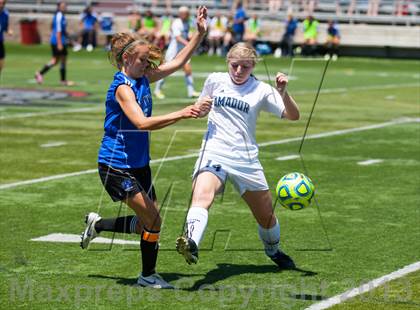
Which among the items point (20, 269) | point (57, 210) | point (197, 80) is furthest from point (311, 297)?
point (197, 80)

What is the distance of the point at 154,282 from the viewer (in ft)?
26.1

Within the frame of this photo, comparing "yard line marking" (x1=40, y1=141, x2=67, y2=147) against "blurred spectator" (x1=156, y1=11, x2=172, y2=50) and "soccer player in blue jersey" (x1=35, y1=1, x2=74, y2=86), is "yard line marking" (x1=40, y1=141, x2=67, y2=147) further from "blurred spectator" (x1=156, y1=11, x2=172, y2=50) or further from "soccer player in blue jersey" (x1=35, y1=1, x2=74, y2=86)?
"blurred spectator" (x1=156, y1=11, x2=172, y2=50)

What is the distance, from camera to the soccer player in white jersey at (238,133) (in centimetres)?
820

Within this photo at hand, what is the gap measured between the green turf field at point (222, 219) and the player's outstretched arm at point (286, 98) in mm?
1290

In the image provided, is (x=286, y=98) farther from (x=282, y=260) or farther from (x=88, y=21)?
(x=88, y=21)

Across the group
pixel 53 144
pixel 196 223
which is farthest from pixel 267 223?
pixel 53 144

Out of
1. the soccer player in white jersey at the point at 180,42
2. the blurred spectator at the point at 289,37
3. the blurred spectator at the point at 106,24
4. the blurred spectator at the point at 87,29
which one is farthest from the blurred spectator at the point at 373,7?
the soccer player in white jersey at the point at 180,42

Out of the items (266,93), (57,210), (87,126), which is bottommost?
(87,126)

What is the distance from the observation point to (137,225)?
8.27 metres

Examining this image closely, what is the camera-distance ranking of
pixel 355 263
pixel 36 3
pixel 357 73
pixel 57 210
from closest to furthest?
pixel 355 263, pixel 57 210, pixel 357 73, pixel 36 3

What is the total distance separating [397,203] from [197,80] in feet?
62.3

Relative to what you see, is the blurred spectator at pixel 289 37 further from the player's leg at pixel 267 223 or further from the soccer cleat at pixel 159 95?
the player's leg at pixel 267 223

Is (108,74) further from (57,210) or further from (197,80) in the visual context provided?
(57,210)

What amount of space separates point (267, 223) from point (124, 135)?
4.77 ft
